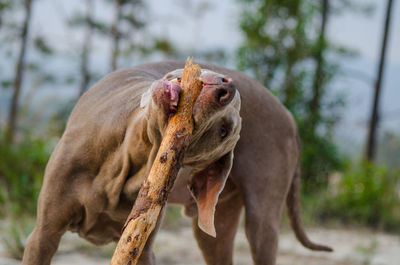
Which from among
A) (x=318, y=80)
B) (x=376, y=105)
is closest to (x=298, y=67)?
(x=318, y=80)

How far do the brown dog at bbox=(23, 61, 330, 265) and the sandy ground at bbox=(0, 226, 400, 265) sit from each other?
150 centimetres

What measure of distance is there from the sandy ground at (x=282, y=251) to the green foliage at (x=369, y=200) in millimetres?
464

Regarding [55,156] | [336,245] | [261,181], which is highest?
[55,156]

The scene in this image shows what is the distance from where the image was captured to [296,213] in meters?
3.41

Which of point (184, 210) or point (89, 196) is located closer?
point (89, 196)

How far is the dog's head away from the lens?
63.8 inches

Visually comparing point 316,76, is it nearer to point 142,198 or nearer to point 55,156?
point 55,156

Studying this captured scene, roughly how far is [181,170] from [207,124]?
0.74 m

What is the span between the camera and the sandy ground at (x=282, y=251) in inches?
175

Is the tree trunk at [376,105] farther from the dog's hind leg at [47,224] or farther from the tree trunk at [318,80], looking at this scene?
the dog's hind leg at [47,224]

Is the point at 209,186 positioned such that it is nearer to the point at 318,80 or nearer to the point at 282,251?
the point at 282,251

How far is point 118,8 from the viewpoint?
9664mm

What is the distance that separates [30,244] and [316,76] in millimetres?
6394

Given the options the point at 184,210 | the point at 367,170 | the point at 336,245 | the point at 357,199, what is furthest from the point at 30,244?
the point at 367,170
